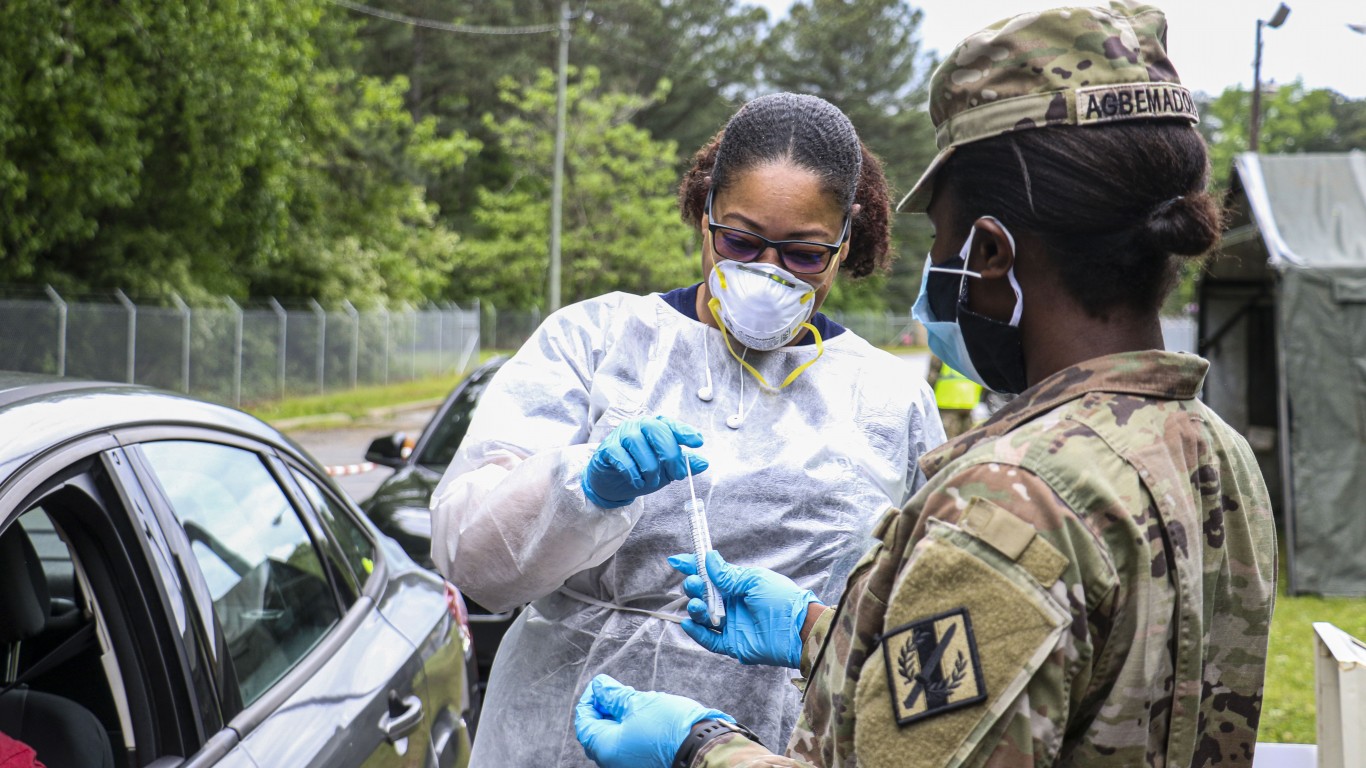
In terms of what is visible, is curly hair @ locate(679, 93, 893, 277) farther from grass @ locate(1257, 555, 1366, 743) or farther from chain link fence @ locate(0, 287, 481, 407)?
chain link fence @ locate(0, 287, 481, 407)

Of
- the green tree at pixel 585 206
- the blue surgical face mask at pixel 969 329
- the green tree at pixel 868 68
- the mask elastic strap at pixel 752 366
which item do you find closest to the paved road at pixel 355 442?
the mask elastic strap at pixel 752 366

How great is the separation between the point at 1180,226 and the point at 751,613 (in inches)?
34.2

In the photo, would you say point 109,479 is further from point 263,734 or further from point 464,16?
point 464,16

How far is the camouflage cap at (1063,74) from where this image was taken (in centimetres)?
117

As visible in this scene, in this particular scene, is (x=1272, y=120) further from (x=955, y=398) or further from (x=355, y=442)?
(x=955, y=398)

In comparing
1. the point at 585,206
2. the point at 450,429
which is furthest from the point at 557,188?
the point at 450,429

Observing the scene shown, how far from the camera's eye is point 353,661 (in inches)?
101

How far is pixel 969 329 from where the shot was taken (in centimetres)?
132

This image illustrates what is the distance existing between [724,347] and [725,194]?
27cm

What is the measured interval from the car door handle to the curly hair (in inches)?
48.7

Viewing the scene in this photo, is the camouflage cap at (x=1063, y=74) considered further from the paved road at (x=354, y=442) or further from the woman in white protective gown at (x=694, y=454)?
the paved road at (x=354, y=442)

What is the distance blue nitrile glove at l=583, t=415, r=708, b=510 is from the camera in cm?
174

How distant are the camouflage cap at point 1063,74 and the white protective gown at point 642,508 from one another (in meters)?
0.84

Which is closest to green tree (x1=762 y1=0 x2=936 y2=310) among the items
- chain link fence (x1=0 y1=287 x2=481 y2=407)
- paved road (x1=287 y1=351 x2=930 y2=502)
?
chain link fence (x1=0 y1=287 x2=481 y2=407)
